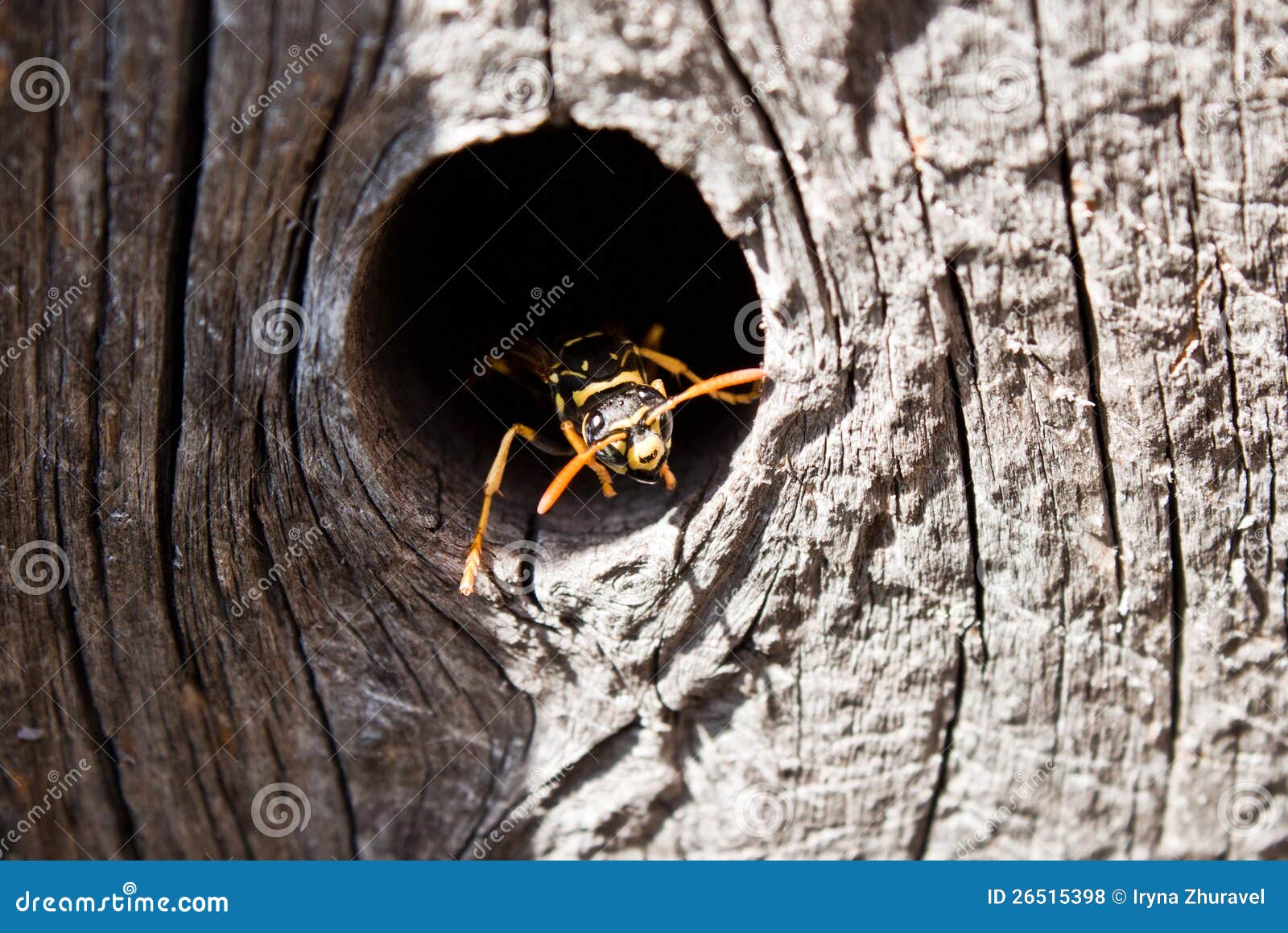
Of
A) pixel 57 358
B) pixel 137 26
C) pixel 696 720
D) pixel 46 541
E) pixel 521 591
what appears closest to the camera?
pixel 137 26

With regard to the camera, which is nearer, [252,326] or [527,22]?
[527,22]

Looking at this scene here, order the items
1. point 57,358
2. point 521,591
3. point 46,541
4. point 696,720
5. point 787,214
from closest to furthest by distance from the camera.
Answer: point 787,214 < point 57,358 < point 46,541 < point 521,591 < point 696,720

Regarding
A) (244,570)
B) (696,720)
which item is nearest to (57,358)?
(244,570)

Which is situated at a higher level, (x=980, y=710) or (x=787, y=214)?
(x=787, y=214)

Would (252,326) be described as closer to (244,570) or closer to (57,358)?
(57,358)

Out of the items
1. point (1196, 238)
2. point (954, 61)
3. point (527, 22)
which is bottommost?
point (527, 22)
